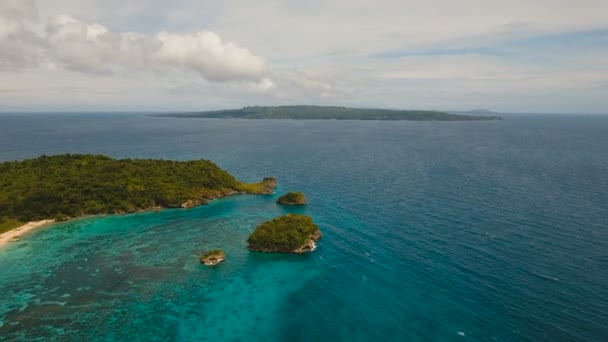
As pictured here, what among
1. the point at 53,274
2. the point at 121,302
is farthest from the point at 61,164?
the point at 121,302

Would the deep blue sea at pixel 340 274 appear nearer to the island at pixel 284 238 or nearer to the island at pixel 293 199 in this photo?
the island at pixel 284 238

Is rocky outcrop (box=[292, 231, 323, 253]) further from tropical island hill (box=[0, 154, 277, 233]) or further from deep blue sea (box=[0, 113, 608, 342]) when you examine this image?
tropical island hill (box=[0, 154, 277, 233])

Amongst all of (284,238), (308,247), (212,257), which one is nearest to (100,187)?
(212,257)

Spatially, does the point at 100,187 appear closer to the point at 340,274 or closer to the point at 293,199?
the point at 293,199

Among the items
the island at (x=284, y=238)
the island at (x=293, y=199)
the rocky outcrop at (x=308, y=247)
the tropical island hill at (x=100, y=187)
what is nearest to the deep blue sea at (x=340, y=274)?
the rocky outcrop at (x=308, y=247)

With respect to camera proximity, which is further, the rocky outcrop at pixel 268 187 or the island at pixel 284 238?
the rocky outcrop at pixel 268 187

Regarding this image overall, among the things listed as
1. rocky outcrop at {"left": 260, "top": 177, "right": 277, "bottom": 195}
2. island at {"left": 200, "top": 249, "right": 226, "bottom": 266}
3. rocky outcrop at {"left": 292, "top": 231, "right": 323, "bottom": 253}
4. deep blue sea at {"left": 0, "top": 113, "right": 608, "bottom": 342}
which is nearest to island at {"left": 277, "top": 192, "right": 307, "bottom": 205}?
deep blue sea at {"left": 0, "top": 113, "right": 608, "bottom": 342}
